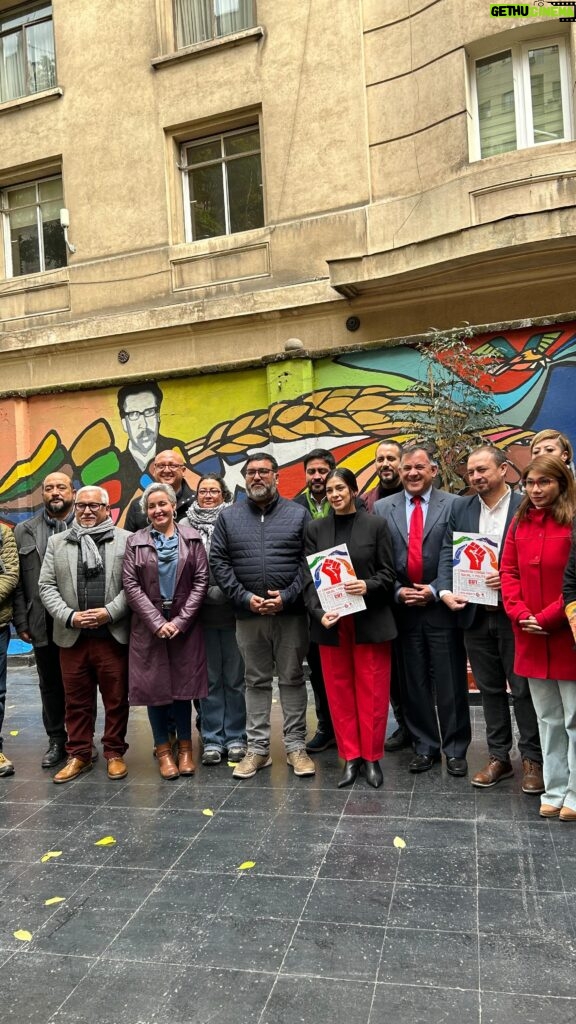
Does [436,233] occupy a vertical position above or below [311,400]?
above

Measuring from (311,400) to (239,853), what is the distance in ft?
20.5

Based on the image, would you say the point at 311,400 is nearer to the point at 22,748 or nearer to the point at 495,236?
the point at 495,236

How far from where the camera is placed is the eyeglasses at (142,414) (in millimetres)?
10661

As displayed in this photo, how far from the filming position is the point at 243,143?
1088cm

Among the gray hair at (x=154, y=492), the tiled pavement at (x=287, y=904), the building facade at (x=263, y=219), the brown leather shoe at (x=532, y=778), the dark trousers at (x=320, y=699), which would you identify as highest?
the building facade at (x=263, y=219)

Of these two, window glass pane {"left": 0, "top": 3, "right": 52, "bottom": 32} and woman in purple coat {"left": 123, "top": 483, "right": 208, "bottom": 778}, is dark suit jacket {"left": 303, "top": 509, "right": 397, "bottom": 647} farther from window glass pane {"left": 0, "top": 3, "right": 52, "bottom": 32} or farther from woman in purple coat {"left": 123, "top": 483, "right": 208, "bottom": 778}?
window glass pane {"left": 0, "top": 3, "right": 52, "bottom": 32}

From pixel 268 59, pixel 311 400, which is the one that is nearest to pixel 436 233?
pixel 311 400

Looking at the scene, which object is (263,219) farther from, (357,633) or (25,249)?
(357,633)

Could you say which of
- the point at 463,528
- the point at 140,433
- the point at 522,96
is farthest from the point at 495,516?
the point at 140,433

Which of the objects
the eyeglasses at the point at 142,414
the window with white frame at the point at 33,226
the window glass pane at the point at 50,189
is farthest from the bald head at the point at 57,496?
the window glass pane at the point at 50,189

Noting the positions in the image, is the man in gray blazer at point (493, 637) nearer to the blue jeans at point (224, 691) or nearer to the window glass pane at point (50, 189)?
the blue jeans at point (224, 691)

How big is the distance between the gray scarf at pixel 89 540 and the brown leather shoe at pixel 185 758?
1.38 metres

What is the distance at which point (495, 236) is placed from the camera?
27.2 feet

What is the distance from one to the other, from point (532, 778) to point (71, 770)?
123 inches
